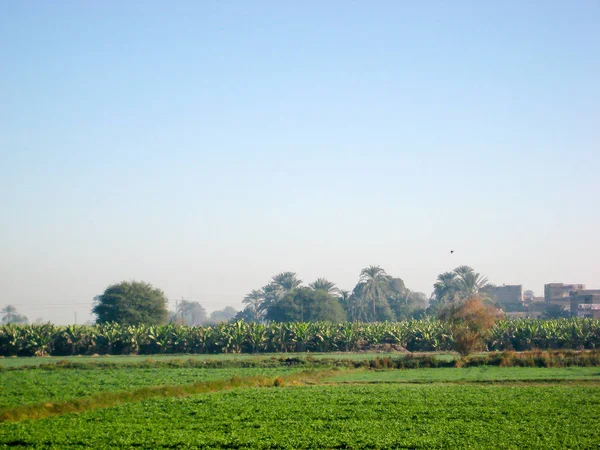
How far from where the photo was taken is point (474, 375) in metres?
46.0

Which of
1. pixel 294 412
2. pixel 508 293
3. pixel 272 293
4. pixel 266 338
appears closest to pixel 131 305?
pixel 266 338

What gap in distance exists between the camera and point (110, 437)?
23938 millimetres

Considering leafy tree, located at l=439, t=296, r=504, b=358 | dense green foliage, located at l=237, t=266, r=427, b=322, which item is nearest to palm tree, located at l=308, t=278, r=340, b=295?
dense green foliage, located at l=237, t=266, r=427, b=322

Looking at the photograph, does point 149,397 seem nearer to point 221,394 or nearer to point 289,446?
point 221,394

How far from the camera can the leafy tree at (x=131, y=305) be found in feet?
321

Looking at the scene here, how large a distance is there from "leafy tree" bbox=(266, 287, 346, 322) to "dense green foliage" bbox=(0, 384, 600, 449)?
290 feet

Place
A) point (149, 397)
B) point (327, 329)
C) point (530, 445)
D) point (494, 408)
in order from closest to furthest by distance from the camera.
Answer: point (530, 445) → point (494, 408) → point (149, 397) → point (327, 329)

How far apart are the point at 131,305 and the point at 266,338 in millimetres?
29126

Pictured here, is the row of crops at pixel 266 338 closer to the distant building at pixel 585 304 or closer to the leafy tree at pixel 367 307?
the leafy tree at pixel 367 307

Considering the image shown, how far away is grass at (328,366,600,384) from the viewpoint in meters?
43.2

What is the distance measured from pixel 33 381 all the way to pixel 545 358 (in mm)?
36936

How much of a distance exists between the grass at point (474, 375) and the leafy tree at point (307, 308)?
71.0m

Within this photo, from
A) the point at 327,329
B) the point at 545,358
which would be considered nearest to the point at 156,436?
the point at 545,358

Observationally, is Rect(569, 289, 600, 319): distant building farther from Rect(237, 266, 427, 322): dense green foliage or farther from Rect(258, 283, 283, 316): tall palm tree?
Rect(258, 283, 283, 316): tall palm tree
